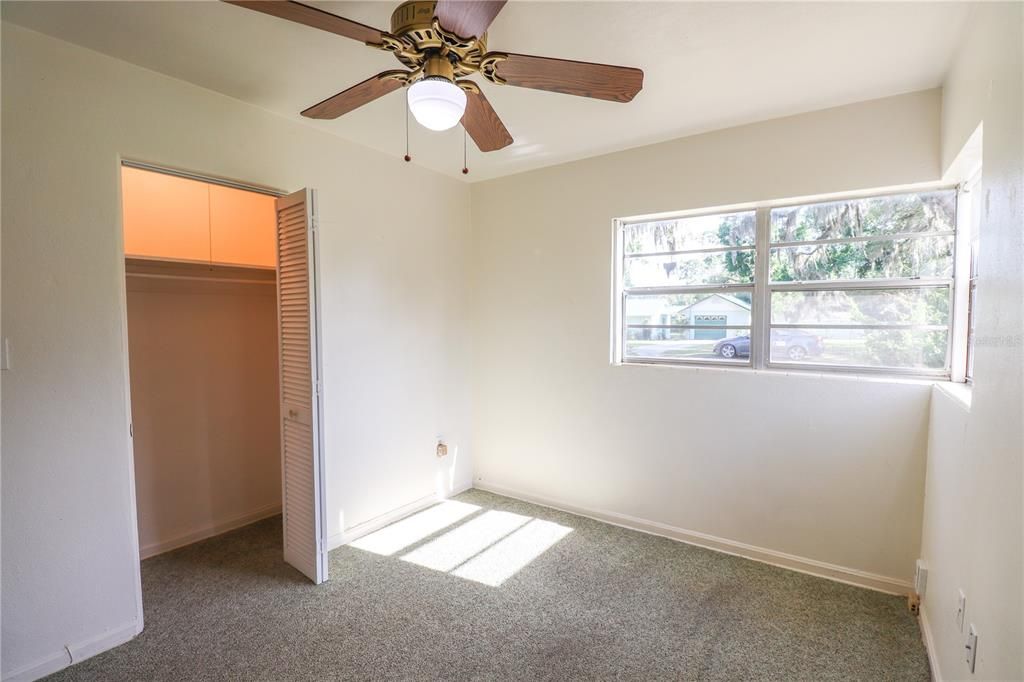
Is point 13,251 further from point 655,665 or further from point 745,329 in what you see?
point 745,329

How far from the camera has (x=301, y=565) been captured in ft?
8.83

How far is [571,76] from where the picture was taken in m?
1.64

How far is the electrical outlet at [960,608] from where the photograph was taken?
5.15 feet

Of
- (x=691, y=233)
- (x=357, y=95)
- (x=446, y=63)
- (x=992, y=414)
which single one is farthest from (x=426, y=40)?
(x=691, y=233)

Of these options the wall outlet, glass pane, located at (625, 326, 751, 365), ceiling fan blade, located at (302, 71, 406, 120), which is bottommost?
the wall outlet

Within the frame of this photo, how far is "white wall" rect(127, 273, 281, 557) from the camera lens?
2912 mm

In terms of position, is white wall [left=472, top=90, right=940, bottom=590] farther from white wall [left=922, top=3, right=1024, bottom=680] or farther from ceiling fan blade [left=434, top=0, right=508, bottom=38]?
ceiling fan blade [left=434, top=0, right=508, bottom=38]

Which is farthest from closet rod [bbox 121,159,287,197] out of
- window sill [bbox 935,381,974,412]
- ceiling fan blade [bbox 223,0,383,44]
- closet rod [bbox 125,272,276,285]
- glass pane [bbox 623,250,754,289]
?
window sill [bbox 935,381,974,412]

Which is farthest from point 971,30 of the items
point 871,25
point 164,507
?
point 164,507

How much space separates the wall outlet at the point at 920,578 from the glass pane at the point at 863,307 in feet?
3.92

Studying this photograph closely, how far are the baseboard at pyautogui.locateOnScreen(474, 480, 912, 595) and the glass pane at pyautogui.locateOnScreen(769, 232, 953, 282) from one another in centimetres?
158

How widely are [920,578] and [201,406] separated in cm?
416

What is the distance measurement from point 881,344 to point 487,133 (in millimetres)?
2336

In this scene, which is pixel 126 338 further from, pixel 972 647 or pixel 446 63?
pixel 972 647
